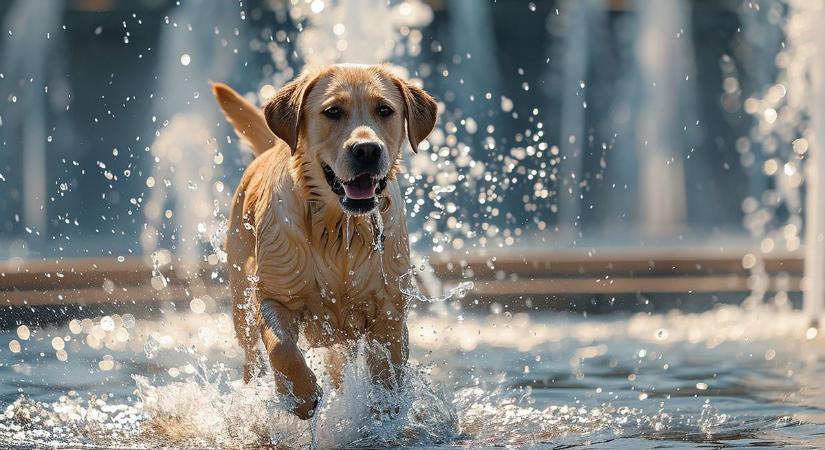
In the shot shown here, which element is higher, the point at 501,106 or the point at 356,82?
the point at 501,106

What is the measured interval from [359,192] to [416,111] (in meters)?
0.51

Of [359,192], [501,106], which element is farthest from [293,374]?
[501,106]

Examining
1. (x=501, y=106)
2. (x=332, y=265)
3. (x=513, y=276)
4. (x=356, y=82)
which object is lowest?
(x=332, y=265)

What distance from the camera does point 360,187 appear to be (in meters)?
4.86

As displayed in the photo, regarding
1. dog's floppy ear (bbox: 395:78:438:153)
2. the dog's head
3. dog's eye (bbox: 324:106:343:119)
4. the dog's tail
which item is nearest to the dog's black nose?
the dog's head

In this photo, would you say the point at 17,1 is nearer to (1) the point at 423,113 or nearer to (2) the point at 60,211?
(2) the point at 60,211

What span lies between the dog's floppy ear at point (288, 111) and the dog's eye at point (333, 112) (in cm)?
11

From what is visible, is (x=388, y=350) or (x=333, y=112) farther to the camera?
(x=388, y=350)

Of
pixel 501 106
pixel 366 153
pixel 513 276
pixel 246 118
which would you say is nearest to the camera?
pixel 366 153

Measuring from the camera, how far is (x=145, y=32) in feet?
87.8

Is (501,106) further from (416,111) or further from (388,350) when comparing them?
(388,350)

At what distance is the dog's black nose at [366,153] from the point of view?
4.73 metres

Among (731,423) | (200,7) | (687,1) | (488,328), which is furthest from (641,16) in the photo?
(731,423)

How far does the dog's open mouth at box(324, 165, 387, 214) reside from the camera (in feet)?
15.8
